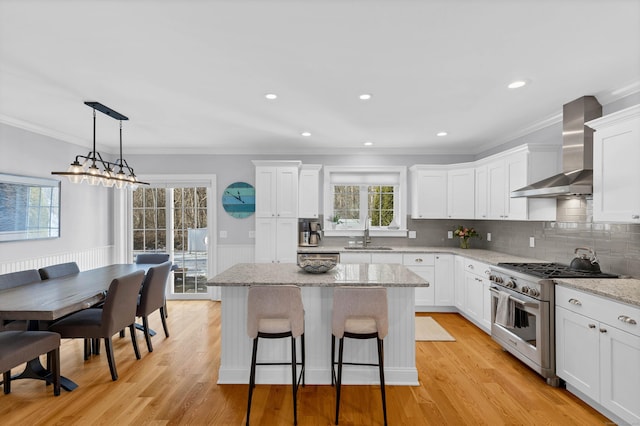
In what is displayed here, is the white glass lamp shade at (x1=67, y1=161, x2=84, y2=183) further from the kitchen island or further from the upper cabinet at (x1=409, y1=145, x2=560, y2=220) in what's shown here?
the upper cabinet at (x1=409, y1=145, x2=560, y2=220)

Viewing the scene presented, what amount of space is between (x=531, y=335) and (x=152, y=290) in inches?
148

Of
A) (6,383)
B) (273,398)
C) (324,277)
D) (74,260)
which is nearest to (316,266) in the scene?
(324,277)

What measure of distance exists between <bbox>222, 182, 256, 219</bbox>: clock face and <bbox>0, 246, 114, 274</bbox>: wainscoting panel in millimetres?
2057

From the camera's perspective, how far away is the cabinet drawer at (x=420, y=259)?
16.5 ft

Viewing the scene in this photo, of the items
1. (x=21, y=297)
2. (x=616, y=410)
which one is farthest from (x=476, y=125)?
(x=21, y=297)

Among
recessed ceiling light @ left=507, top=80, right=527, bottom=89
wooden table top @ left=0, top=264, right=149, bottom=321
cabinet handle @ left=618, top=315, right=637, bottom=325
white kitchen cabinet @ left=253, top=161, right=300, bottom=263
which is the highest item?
recessed ceiling light @ left=507, top=80, right=527, bottom=89

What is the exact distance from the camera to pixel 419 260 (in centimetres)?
504

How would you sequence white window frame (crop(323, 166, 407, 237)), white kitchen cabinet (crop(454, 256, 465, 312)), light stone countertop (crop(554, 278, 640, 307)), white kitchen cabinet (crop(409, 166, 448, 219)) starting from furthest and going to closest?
1. white window frame (crop(323, 166, 407, 237))
2. white kitchen cabinet (crop(409, 166, 448, 219))
3. white kitchen cabinet (crop(454, 256, 465, 312))
4. light stone countertop (crop(554, 278, 640, 307))

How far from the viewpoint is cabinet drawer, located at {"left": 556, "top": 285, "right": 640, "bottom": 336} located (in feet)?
7.10

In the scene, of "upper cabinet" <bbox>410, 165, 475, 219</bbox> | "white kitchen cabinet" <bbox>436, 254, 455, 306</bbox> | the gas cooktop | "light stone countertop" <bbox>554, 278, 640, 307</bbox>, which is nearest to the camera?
"light stone countertop" <bbox>554, 278, 640, 307</bbox>

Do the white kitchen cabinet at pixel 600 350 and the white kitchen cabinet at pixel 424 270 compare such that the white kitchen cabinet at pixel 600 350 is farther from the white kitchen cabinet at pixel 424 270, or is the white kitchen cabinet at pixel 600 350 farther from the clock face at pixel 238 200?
the clock face at pixel 238 200

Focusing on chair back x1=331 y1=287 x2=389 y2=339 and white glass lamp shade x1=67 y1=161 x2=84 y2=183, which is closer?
chair back x1=331 y1=287 x2=389 y2=339

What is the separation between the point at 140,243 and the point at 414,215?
458cm

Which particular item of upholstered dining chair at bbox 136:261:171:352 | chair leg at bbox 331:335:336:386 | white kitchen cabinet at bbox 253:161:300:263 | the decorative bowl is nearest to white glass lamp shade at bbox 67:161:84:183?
upholstered dining chair at bbox 136:261:171:352
